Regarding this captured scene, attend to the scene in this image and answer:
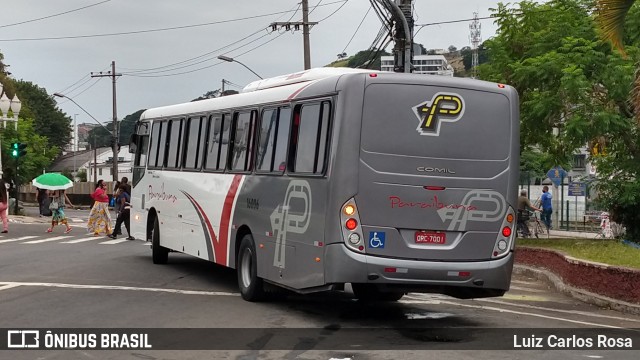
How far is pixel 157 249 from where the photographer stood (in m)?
19.1

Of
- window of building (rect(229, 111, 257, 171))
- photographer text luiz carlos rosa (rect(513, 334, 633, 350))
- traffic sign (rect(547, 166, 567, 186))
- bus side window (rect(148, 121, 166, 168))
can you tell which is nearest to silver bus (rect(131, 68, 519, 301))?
photographer text luiz carlos rosa (rect(513, 334, 633, 350))

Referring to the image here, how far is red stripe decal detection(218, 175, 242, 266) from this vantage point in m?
14.2

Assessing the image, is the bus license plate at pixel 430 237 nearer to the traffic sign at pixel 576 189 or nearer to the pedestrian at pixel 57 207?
the pedestrian at pixel 57 207

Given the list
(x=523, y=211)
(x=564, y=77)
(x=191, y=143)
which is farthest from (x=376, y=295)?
(x=523, y=211)

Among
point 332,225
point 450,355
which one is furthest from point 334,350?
point 332,225

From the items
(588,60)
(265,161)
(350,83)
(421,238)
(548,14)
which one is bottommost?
(421,238)

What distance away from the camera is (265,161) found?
1317 centimetres

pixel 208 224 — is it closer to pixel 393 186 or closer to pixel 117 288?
pixel 117 288

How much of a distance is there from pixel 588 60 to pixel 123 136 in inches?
4796

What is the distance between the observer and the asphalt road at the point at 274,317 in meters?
9.45

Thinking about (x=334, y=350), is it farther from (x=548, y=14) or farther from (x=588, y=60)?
(x=548, y=14)

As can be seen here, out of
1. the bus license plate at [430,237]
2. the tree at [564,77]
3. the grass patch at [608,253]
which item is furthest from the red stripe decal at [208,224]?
the tree at [564,77]

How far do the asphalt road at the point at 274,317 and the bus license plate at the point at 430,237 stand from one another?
1.09m

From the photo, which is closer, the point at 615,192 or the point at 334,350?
the point at 334,350
